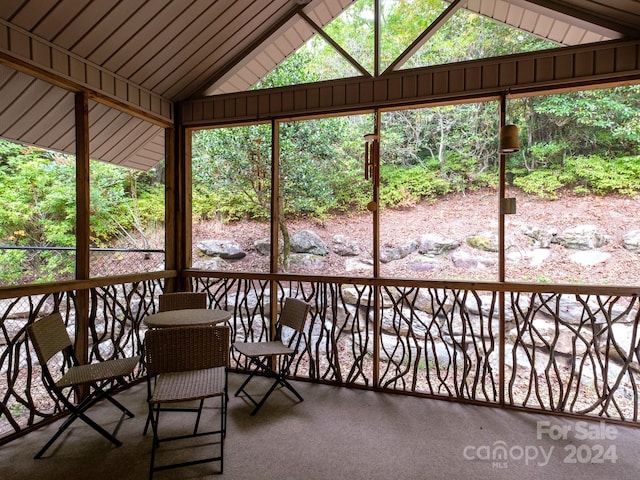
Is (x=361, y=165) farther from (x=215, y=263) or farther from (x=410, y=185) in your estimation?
(x=215, y=263)

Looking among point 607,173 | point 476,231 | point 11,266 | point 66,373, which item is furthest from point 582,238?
point 11,266

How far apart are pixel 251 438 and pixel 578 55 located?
3783 mm

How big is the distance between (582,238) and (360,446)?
5.89 meters

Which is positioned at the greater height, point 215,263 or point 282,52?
point 282,52

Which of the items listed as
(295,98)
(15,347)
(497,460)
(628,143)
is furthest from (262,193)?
(628,143)

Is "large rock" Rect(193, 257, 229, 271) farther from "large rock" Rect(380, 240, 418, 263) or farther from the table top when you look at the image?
the table top

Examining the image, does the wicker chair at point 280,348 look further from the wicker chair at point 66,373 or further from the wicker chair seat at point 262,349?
the wicker chair at point 66,373

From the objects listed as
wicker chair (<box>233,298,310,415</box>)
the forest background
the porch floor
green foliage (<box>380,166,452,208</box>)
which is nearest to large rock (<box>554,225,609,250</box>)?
the forest background

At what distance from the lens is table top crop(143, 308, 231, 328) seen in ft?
8.67

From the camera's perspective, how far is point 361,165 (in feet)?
21.5

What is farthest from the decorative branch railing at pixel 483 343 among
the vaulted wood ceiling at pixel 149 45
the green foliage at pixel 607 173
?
the green foliage at pixel 607 173

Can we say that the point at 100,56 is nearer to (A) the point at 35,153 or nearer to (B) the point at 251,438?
(B) the point at 251,438

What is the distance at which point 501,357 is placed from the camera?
3.10 m

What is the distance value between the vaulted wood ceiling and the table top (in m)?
1.96
